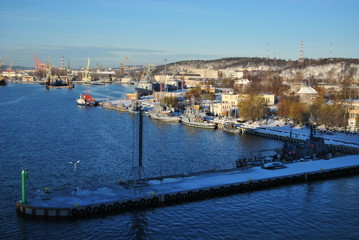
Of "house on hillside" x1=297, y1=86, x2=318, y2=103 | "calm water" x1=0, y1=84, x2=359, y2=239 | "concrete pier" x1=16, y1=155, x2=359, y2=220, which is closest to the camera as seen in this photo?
"calm water" x1=0, y1=84, x2=359, y2=239

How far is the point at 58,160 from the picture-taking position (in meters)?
18.3

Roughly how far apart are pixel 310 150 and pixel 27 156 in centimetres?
1264

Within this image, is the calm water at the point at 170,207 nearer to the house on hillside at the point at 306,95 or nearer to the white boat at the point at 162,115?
the white boat at the point at 162,115

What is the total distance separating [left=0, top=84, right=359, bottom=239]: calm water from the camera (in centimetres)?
1112

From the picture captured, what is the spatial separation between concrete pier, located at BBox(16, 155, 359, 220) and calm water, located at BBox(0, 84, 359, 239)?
0.34 m

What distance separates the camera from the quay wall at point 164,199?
1154 cm

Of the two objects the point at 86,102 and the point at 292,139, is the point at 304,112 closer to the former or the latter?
the point at 292,139

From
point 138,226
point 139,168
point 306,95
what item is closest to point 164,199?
point 139,168

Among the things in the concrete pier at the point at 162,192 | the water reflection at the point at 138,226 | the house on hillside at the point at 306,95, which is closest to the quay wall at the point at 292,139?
the concrete pier at the point at 162,192

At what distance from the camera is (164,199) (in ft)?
43.0

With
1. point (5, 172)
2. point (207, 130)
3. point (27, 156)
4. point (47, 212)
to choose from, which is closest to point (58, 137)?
point (27, 156)

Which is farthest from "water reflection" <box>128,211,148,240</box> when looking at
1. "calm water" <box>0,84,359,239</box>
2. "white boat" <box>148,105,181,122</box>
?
"white boat" <box>148,105,181,122</box>

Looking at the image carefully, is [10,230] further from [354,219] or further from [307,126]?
[307,126]

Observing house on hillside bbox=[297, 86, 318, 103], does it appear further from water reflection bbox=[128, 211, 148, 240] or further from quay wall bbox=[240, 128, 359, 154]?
water reflection bbox=[128, 211, 148, 240]
